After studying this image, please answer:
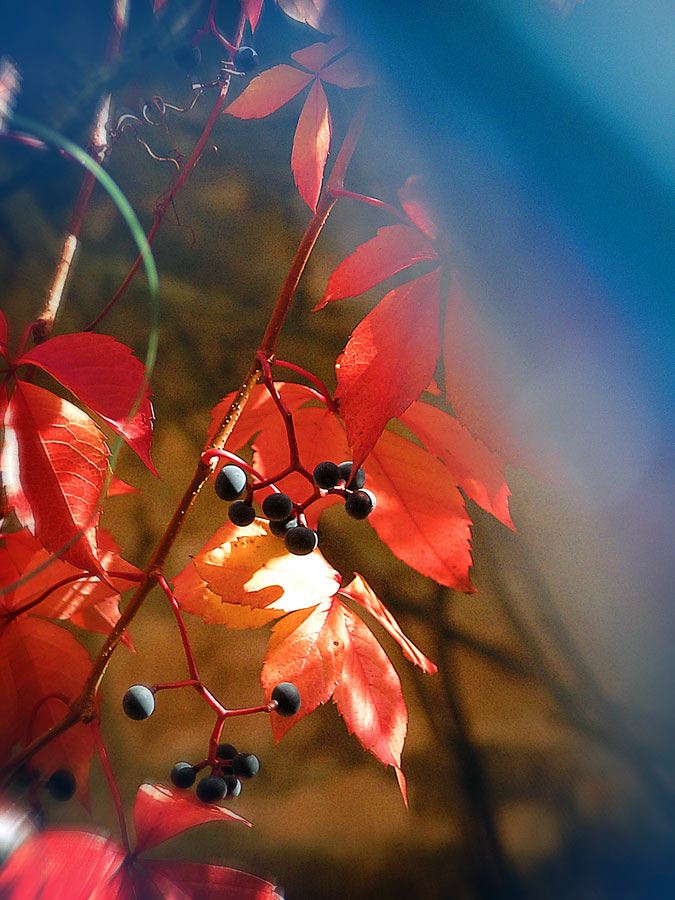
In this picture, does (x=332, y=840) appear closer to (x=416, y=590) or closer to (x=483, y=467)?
(x=416, y=590)

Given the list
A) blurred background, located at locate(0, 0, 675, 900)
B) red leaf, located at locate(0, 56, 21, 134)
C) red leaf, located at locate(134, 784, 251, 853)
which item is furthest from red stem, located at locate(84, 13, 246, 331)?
red leaf, located at locate(134, 784, 251, 853)

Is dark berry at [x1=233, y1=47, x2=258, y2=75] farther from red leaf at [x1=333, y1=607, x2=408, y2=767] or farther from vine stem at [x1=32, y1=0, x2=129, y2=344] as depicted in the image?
red leaf at [x1=333, y1=607, x2=408, y2=767]

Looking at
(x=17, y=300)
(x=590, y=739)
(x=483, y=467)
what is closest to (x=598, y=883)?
(x=590, y=739)

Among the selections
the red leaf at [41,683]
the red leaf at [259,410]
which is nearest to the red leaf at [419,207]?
the red leaf at [259,410]

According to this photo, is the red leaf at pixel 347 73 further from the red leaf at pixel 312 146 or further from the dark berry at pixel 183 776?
the dark berry at pixel 183 776

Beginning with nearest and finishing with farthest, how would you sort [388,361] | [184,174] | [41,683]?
1. [388,361]
2. [41,683]
3. [184,174]

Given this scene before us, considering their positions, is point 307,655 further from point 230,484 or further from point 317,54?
point 317,54

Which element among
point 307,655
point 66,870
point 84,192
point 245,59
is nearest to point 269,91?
point 245,59
